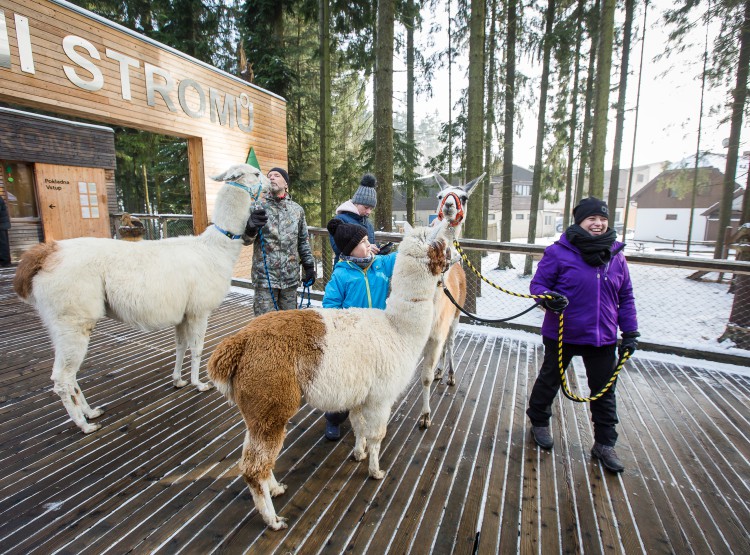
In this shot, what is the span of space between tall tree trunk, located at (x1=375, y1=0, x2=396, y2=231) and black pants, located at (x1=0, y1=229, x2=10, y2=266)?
8634 millimetres

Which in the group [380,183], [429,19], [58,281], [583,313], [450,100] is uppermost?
[429,19]

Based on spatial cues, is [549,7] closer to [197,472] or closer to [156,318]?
[156,318]

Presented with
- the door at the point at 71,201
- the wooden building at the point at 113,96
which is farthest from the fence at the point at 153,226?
the wooden building at the point at 113,96

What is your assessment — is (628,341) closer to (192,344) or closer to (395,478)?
(395,478)

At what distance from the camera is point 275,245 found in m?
3.21

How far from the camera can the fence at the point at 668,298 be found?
4004mm

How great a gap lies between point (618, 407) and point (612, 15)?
7564 mm

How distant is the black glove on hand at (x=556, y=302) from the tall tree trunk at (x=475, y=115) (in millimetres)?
3315

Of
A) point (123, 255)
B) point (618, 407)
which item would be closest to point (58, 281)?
point (123, 255)

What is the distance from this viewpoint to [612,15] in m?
6.66

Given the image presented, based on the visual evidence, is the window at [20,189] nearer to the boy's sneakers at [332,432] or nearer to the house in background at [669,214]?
the boy's sneakers at [332,432]

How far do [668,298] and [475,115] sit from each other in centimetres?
851

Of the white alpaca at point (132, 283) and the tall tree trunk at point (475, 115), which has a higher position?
the tall tree trunk at point (475, 115)

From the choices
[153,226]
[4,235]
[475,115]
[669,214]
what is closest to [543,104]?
[475,115]
